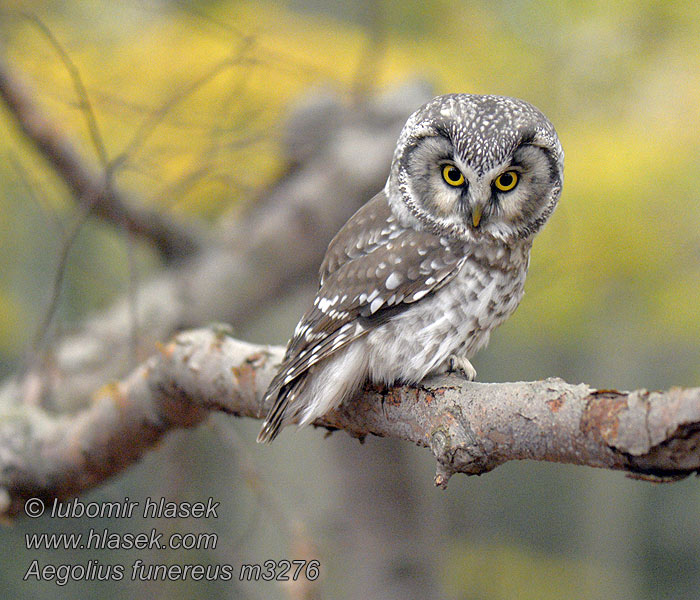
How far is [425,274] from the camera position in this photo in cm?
145

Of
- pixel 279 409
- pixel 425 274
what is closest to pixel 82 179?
pixel 279 409

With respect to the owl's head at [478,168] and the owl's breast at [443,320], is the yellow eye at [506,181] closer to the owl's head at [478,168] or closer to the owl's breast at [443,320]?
the owl's head at [478,168]

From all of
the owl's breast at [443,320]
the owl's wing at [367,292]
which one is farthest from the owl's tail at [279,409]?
the owl's breast at [443,320]

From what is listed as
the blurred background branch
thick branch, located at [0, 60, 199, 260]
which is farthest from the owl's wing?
thick branch, located at [0, 60, 199, 260]

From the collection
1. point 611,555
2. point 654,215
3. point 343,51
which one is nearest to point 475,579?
point 611,555

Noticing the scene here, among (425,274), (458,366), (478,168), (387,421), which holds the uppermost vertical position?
(478,168)

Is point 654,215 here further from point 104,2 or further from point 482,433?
point 104,2

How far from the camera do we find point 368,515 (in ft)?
12.2

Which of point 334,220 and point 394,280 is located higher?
point 334,220

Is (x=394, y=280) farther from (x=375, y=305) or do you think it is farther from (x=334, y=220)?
(x=334, y=220)

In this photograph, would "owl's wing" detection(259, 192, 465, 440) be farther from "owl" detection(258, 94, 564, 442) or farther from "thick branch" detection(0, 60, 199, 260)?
"thick branch" detection(0, 60, 199, 260)

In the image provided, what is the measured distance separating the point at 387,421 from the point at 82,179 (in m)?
2.03

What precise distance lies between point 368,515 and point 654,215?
2.05 metres

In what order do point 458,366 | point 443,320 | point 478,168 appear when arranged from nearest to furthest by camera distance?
point 478,168 → point 443,320 → point 458,366
